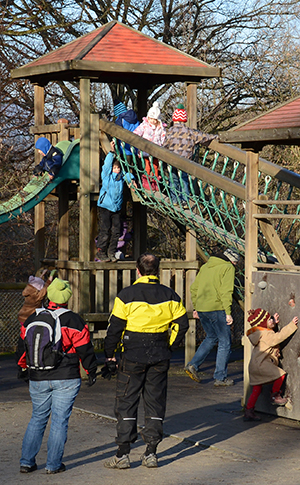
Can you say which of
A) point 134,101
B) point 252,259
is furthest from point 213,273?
point 134,101

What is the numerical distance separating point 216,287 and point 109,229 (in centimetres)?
170

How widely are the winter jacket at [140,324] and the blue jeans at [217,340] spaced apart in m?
3.69

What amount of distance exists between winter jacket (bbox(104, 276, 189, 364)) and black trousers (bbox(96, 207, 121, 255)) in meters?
4.51

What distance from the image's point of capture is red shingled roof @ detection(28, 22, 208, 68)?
1013 cm

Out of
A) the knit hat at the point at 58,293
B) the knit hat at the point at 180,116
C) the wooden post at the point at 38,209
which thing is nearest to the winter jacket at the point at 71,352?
the knit hat at the point at 58,293

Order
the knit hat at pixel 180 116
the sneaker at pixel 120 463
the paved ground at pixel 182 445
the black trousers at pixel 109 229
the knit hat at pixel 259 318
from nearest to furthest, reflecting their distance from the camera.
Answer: the paved ground at pixel 182 445 < the sneaker at pixel 120 463 < the knit hat at pixel 259 318 < the black trousers at pixel 109 229 < the knit hat at pixel 180 116

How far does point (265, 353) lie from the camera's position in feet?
23.6

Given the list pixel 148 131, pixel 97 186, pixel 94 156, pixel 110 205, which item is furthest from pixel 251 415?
pixel 148 131

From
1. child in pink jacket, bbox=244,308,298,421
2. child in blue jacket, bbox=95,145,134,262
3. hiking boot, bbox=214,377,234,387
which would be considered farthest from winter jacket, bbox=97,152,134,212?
child in pink jacket, bbox=244,308,298,421

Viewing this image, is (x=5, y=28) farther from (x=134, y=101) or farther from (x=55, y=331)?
(x=55, y=331)

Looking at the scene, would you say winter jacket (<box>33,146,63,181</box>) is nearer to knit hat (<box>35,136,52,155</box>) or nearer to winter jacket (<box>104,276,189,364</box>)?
knit hat (<box>35,136,52,155</box>)

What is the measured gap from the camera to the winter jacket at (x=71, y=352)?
5461 mm

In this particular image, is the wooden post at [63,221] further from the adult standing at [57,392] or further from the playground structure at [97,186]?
the adult standing at [57,392]

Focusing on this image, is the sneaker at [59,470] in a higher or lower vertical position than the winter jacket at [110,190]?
lower
